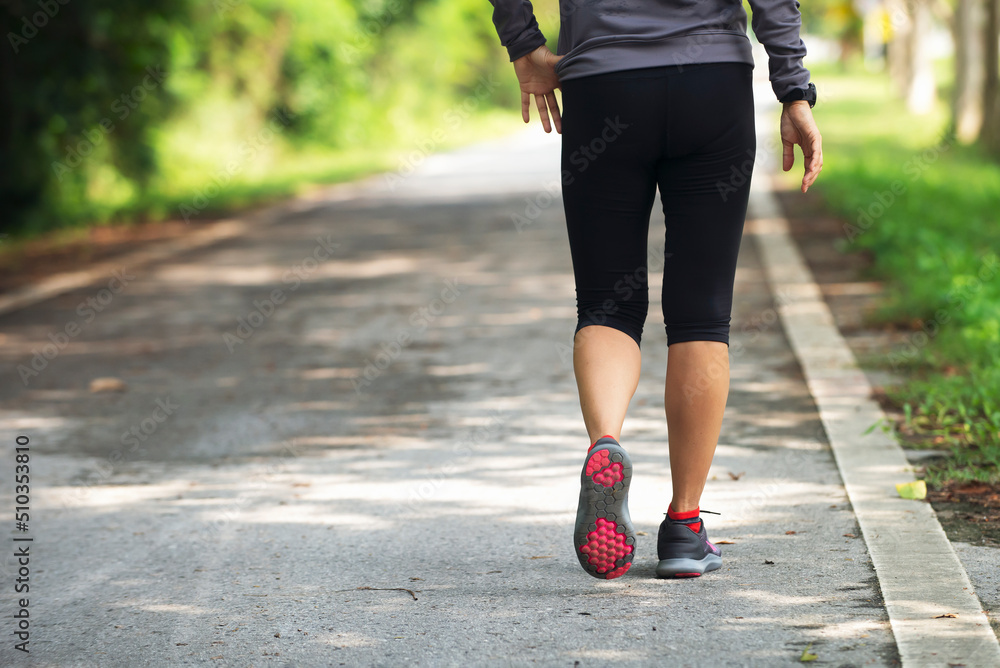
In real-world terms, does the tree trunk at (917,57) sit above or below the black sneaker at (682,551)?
below

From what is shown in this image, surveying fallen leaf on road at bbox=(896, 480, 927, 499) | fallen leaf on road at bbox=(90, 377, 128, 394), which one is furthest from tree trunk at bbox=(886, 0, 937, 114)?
fallen leaf on road at bbox=(896, 480, 927, 499)

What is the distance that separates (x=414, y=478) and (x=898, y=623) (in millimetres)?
1842

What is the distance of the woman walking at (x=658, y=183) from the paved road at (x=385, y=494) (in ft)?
1.01

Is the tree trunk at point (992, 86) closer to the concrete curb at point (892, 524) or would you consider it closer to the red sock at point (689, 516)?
the concrete curb at point (892, 524)

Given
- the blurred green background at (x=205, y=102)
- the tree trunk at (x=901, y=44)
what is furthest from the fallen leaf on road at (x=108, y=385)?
the tree trunk at (x=901, y=44)

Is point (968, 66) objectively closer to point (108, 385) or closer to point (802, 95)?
point (108, 385)

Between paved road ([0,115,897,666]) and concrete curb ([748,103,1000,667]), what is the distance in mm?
63

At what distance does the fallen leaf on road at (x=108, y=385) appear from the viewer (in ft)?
18.2

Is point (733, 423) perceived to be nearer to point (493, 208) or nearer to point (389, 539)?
point (389, 539)

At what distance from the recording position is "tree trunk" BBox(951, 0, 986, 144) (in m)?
18.0

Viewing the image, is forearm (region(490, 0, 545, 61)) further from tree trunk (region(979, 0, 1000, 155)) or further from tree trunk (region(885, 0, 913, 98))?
tree trunk (region(885, 0, 913, 98))

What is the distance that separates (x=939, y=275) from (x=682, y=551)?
3976mm

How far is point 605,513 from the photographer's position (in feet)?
8.73

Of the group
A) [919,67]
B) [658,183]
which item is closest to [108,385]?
[658,183]
